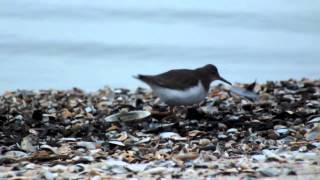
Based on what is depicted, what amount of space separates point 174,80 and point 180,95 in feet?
0.48

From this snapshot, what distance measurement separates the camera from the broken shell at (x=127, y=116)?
202 inches

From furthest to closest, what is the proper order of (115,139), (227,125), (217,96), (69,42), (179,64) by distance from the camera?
(69,42) < (179,64) < (217,96) < (227,125) < (115,139)

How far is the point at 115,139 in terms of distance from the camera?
4.54 metres

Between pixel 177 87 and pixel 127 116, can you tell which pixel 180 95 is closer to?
pixel 177 87

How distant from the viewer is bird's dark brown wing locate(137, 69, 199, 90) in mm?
5441

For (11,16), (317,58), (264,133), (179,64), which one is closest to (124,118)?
(264,133)

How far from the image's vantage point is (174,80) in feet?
18.1

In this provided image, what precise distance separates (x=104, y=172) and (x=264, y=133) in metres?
1.26

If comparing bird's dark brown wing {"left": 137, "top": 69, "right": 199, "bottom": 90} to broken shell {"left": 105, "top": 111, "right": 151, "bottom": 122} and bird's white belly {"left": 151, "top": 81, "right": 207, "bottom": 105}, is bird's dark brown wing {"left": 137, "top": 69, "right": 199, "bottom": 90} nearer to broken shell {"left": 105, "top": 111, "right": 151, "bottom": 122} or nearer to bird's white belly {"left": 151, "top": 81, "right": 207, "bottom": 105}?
bird's white belly {"left": 151, "top": 81, "right": 207, "bottom": 105}

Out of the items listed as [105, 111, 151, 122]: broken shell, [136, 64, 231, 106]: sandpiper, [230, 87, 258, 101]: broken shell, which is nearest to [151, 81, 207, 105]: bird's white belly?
[136, 64, 231, 106]: sandpiper

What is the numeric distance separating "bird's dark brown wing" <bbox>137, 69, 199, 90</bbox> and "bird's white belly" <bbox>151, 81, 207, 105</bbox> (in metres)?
0.04

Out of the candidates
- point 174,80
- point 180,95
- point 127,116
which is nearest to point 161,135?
point 127,116

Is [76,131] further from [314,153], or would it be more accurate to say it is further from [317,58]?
[317,58]

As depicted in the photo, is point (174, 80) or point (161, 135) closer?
point (161, 135)
